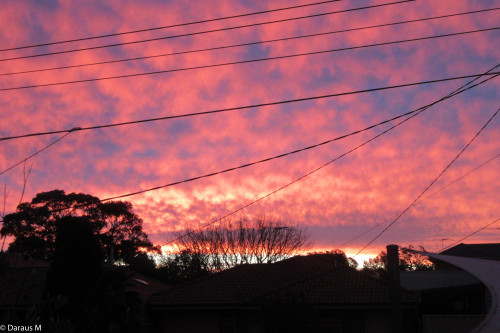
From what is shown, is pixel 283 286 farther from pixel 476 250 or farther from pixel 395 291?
pixel 476 250

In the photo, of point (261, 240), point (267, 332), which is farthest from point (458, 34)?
point (261, 240)

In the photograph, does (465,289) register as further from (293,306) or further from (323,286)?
(293,306)

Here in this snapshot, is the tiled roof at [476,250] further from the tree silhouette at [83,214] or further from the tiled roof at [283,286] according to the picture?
the tree silhouette at [83,214]


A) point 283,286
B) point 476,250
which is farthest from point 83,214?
point 476,250

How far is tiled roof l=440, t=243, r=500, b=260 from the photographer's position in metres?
41.4

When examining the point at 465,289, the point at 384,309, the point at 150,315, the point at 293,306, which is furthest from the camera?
the point at 465,289

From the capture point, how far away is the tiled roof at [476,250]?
4141 cm

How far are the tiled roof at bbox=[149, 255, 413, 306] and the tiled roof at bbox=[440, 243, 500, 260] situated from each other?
16191 mm

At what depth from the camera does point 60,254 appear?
18172 mm

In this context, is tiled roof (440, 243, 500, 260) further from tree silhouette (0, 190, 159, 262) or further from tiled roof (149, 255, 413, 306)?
tree silhouette (0, 190, 159, 262)

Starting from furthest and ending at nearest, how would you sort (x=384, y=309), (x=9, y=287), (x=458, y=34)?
(x=9, y=287) → (x=384, y=309) → (x=458, y=34)

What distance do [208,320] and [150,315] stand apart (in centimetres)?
359

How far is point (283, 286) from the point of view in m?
27.5

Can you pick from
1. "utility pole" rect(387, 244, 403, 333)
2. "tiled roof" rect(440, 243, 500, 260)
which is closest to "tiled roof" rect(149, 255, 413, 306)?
→ "utility pole" rect(387, 244, 403, 333)
